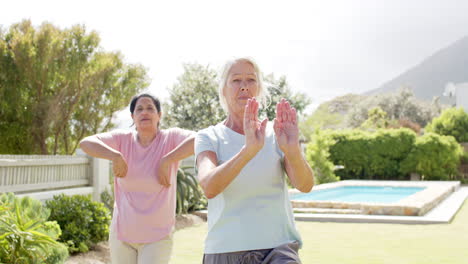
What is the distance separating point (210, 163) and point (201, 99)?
23474 millimetres

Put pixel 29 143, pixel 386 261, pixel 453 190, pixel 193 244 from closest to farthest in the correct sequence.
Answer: pixel 386 261, pixel 193 244, pixel 453 190, pixel 29 143

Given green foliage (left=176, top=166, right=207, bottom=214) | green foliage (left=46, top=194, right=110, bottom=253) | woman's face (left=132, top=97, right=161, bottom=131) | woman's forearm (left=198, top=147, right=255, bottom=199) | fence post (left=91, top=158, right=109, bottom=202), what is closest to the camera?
woman's forearm (left=198, top=147, right=255, bottom=199)

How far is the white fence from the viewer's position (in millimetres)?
6758

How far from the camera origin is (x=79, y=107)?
26562 mm

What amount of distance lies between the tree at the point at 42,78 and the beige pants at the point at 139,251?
22058 millimetres

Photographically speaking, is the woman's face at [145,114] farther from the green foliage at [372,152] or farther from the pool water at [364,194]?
the green foliage at [372,152]

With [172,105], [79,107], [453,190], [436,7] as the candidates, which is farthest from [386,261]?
[436,7]

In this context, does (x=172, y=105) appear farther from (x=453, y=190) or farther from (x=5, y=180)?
(x=5, y=180)

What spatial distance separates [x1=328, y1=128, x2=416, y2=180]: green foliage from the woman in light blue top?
2266cm

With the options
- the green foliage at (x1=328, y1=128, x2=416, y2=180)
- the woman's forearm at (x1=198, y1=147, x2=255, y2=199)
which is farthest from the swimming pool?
the woman's forearm at (x1=198, y1=147, x2=255, y2=199)

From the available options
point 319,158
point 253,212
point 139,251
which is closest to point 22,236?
point 139,251

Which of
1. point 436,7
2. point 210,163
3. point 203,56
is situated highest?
point 436,7

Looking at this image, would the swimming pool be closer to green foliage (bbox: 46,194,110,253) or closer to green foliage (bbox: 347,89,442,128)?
green foliage (bbox: 46,194,110,253)

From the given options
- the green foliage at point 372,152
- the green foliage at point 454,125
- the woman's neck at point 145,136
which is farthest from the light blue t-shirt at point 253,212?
the green foliage at point 454,125
